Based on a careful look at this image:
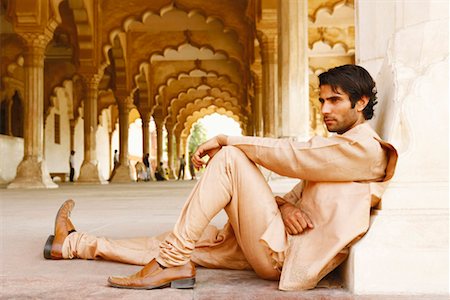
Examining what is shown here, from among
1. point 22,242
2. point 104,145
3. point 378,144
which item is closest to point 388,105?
point 378,144

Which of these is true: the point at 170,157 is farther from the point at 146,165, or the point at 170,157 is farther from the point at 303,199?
the point at 303,199

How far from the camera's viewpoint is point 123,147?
20312 mm

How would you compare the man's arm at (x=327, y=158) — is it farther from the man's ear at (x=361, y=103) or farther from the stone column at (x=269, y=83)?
the stone column at (x=269, y=83)

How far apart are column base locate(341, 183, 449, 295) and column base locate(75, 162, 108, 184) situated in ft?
49.2

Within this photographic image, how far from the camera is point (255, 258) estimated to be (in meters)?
2.41

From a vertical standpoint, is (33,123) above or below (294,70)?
below

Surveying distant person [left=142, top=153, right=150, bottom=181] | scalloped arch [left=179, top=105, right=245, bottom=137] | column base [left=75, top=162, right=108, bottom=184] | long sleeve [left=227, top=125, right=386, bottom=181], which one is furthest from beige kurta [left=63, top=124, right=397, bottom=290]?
scalloped arch [left=179, top=105, right=245, bottom=137]

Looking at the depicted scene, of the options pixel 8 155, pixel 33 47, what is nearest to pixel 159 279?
pixel 33 47

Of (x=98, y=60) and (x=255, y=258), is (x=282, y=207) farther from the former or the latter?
(x=98, y=60)

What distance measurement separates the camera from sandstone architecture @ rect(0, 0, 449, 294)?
231cm

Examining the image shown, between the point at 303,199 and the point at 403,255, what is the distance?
1.53 ft

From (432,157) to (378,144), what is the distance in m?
0.30

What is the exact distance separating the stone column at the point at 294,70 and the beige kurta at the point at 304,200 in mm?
7864

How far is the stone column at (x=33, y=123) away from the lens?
41.5ft
